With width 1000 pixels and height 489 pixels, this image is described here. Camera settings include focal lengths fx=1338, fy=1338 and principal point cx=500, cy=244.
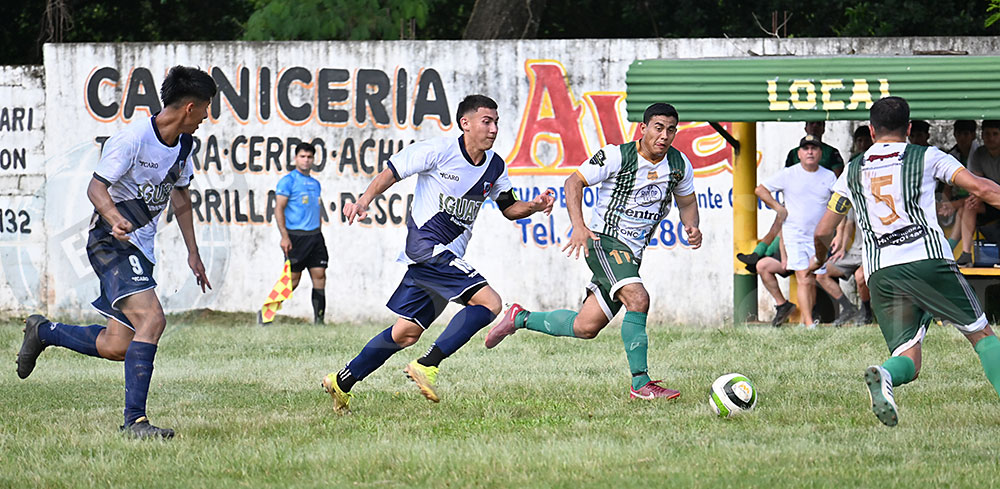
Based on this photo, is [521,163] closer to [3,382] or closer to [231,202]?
[231,202]

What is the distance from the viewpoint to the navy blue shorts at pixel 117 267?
6.89 m

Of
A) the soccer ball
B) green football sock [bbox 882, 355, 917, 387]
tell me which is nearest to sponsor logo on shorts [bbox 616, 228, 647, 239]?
the soccer ball

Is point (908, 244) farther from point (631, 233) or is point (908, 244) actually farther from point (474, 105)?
point (474, 105)

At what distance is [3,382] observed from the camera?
31.1ft

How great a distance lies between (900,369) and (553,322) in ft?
8.07

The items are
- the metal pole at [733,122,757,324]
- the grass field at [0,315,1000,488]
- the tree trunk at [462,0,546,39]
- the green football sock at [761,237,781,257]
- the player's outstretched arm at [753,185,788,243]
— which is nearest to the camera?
the grass field at [0,315,1000,488]

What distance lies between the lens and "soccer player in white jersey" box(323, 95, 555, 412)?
25.5ft

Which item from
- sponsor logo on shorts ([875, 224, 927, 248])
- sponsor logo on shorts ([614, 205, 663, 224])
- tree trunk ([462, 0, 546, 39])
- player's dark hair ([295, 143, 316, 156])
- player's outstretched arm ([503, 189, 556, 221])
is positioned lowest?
sponsor logo on shorts ([875, 224, 927, 248])

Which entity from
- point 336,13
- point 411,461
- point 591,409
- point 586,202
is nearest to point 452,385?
point 591,409

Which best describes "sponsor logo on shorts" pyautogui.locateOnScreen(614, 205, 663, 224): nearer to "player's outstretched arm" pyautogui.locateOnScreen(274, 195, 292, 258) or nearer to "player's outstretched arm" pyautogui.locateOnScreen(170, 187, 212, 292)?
"player's outstretched arm" pyautogui.locateOnScreen(170, 187, 212, 292)

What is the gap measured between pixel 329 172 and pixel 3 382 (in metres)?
5.81

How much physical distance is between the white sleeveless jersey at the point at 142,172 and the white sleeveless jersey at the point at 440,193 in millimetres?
1346

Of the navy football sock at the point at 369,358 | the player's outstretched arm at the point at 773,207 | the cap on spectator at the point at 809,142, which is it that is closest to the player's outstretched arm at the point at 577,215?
the navy football sock at the point at 369,358

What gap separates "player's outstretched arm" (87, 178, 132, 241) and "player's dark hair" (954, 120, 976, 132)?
8.88 m
